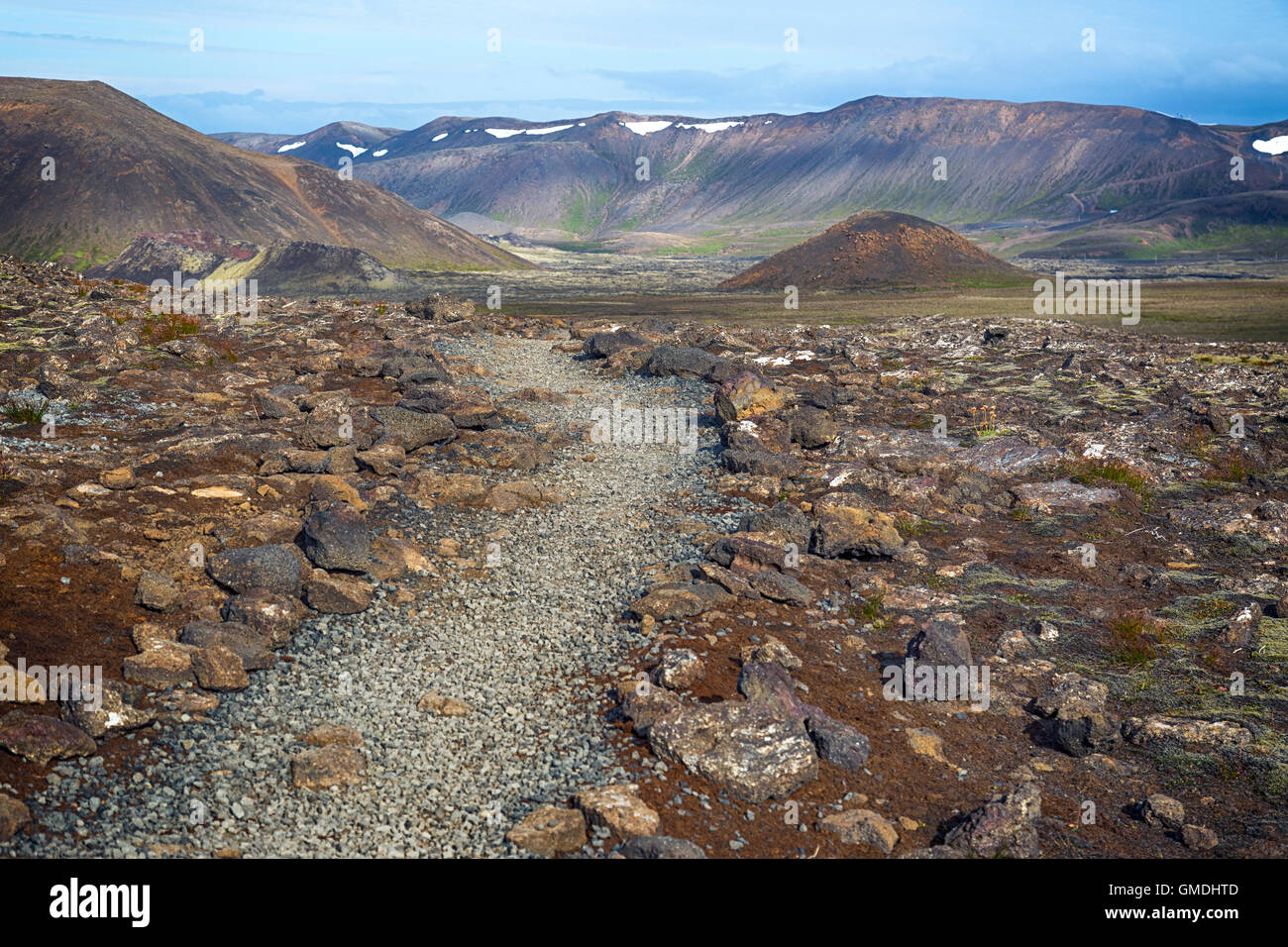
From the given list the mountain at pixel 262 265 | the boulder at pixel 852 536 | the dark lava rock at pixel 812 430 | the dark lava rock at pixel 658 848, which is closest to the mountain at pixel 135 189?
the mountain at pixel 262 265

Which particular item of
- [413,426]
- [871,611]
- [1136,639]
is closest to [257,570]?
[413,426]

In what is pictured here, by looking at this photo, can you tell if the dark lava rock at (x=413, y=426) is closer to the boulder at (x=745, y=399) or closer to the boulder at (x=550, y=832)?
the boulder at (x=745, y=399)

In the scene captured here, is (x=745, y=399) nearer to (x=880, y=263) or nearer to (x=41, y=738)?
(x=41, y=738)

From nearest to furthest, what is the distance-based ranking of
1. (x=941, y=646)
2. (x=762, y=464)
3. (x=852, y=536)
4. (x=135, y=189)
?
(x=941, y=646)
(x=852, y=536)
(x=762, y=464)
(x=135, y=189)

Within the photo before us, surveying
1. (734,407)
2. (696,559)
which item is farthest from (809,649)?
(734,407)

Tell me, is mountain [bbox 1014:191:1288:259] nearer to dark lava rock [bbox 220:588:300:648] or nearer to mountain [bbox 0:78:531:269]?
mountain [bbox 0:78:531:269]

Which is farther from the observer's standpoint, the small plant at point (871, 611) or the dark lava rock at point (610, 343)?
the dark lava rock at point (610, 343)
